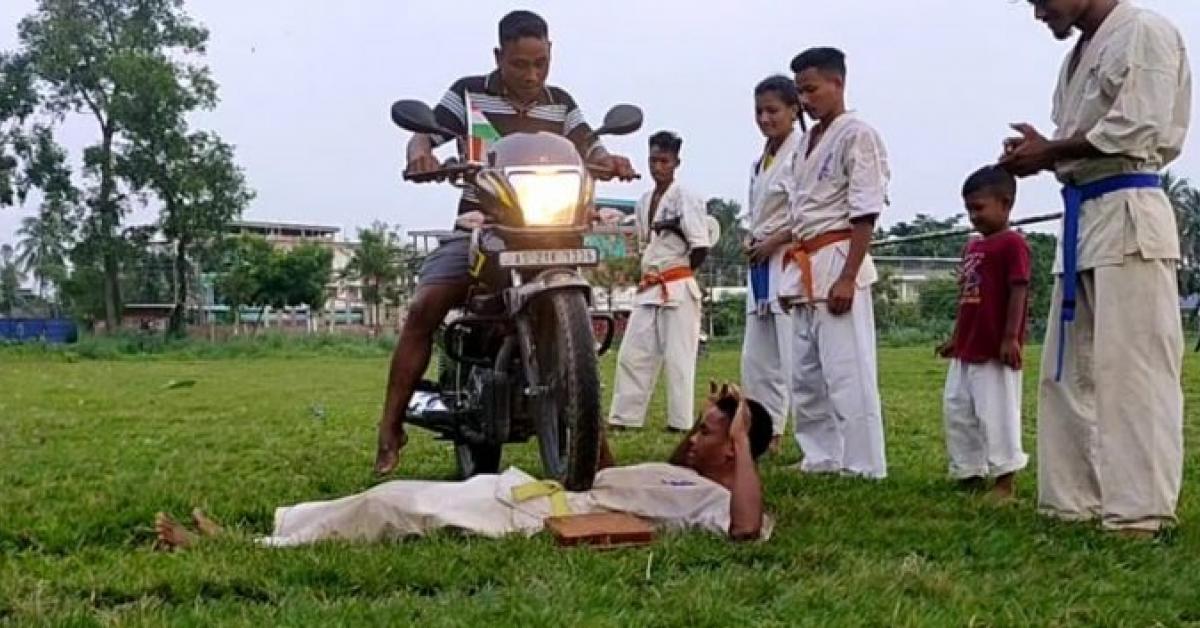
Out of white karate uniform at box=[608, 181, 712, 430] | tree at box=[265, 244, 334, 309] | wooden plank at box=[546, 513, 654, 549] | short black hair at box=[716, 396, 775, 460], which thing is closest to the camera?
wooden plank at box=[546, 513, 654, 549]

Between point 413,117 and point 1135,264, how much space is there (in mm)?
2262

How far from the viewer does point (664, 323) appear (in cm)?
766

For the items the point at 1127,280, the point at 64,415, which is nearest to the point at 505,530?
the point at 1127,280

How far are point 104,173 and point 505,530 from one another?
123 ft

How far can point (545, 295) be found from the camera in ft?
12.8

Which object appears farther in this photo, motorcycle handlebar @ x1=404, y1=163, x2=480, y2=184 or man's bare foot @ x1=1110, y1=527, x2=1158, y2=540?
motorcycle handlebar @ x1=404, y1=163, x2=480, y2=184

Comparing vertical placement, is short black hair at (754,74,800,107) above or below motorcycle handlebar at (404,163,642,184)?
above

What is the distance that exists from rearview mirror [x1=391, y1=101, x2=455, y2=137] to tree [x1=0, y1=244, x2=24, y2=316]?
74.1 metres

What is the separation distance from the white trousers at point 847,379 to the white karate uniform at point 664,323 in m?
2.20

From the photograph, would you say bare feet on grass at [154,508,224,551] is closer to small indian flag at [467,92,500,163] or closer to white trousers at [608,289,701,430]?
Answer: small indian flag at [467,92,500,163]

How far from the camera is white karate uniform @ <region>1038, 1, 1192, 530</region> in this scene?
11.9 feet

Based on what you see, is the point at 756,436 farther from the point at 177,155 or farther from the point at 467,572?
the point at 177,155

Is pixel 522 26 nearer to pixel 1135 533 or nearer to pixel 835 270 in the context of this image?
pixel 835 270

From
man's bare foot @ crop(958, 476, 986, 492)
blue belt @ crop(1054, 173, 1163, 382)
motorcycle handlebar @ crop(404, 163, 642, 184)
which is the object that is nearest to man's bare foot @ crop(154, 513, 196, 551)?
motorcycle handlebar @ crop(404, 163, 642, 184)
